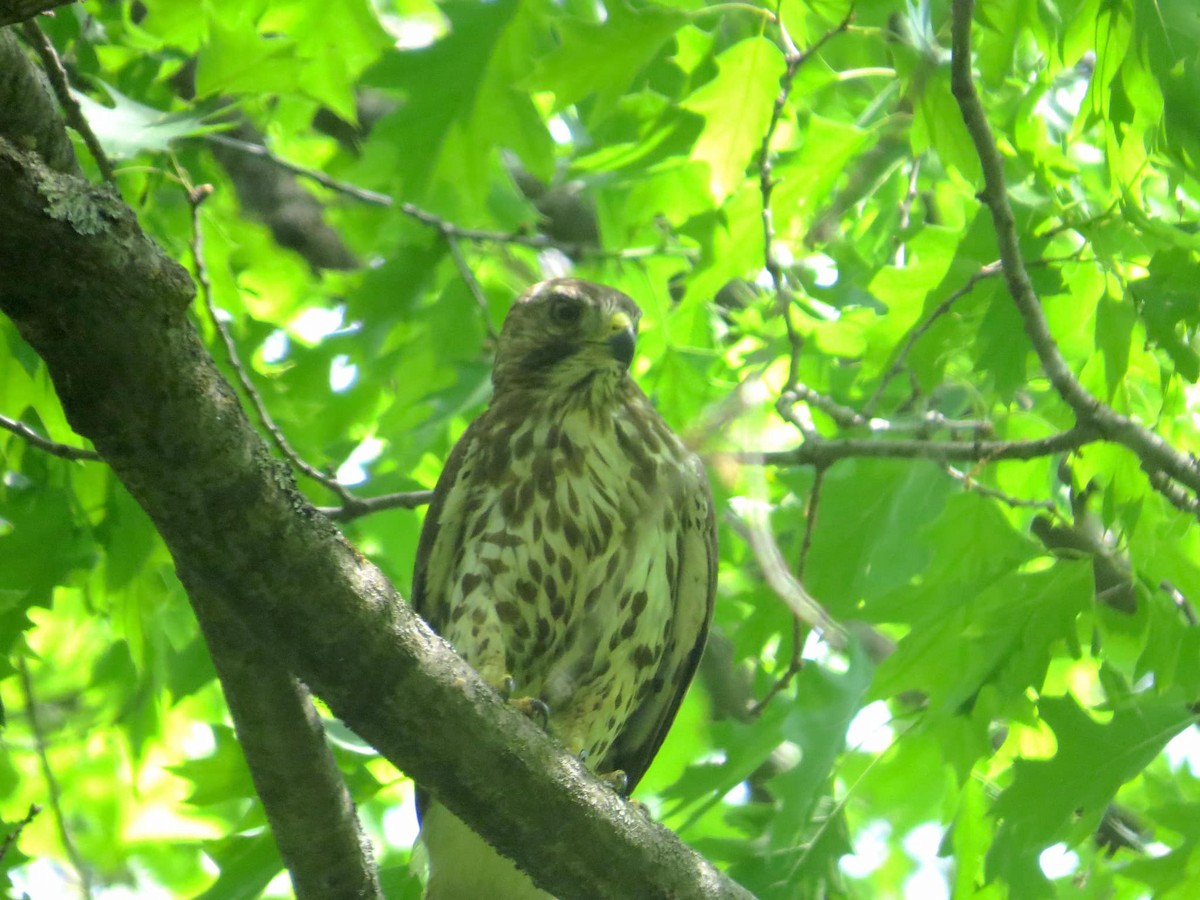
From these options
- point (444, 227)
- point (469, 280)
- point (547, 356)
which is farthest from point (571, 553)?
point (444, 227)

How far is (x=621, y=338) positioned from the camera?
183 inches

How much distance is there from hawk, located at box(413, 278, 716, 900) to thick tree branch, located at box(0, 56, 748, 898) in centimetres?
122

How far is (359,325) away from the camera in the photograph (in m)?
5.52

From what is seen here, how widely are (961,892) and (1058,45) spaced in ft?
8.66

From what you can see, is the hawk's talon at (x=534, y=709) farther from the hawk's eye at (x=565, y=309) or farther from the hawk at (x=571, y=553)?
the hawk's eye at (x=565, y=309)

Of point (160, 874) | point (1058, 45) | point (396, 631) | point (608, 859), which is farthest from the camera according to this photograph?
point (160, 874)

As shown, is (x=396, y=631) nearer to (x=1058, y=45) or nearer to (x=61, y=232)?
(x=61, y=232)

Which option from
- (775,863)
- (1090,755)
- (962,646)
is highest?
(962,646)

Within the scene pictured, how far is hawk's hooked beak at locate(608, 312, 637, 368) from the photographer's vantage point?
4645mm

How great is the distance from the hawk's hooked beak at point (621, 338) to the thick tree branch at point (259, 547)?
184cm

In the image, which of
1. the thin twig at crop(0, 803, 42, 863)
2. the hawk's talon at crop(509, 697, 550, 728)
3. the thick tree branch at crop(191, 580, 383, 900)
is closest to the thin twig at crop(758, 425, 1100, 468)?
the hawk's talon at crop(509, 697, 550, 728)

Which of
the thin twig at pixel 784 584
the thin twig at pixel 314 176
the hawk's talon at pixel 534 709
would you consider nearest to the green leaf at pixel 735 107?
the thin twig at pixel 784 584

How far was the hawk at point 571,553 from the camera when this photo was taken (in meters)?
4.44

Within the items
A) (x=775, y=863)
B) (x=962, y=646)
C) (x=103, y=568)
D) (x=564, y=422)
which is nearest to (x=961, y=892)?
(x=775, y=863)
